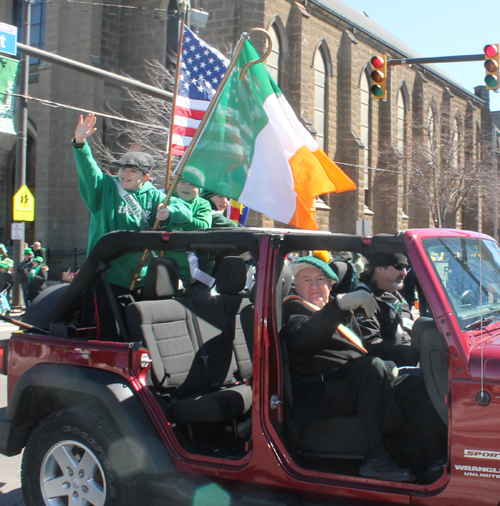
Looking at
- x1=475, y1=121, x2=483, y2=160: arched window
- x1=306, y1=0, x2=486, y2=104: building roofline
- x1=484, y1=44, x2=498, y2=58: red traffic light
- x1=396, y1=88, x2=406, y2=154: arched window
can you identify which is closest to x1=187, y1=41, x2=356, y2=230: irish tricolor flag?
x1=484, y1=44, x2=498, y2=58: red traffic light

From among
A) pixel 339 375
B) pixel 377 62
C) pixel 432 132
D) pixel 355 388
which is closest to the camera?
pixel 355 388

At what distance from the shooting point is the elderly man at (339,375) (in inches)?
113

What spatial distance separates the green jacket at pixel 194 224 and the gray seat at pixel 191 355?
89 centimetres

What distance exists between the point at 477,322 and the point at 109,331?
213cm

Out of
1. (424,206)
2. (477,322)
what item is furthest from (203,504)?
(424,206)

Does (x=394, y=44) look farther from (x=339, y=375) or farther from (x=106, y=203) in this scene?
(x=339, y=375)

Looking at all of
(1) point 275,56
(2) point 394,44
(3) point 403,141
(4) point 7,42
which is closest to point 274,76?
(1) point 275,56

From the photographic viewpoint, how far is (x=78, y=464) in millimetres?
3254

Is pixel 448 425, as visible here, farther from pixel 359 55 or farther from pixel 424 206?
pixel 424 206

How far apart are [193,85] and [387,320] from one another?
10.7ft

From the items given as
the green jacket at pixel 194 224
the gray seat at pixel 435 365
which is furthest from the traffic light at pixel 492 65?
the gray seat at pixel 435 365

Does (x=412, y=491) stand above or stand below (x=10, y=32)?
below

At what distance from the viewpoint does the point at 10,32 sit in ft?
33.2

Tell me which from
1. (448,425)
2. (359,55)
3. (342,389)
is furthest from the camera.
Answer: (359,55)
